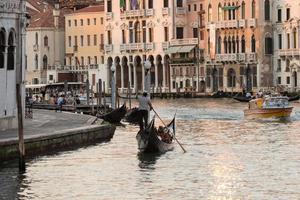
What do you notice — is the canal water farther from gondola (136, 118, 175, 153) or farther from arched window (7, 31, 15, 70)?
arched window (7, 31, 15, 70)

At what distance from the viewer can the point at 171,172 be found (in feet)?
99.6

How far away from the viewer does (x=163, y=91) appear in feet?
324

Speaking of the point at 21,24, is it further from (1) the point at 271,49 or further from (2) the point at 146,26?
(2) the point at 146,26

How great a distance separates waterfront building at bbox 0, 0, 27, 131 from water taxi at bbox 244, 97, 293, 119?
1904 centimetres

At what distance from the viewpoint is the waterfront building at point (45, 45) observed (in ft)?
354

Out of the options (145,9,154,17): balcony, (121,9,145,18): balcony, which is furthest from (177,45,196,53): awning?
(121,9,145,18): balcony

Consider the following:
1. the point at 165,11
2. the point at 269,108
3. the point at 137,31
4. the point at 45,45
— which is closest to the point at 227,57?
the point at 165,11

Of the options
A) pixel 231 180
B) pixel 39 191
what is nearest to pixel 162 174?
pixel 231 180

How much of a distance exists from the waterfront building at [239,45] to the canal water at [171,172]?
167 ft

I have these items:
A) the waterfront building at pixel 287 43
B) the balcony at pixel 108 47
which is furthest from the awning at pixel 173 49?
the waterfront building at pixel 287 43

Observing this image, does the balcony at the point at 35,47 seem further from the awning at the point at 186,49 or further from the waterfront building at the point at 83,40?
the awning at the point at 186,49

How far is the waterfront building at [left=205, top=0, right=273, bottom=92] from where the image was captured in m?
93.8

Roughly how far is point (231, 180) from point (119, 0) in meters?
78.6

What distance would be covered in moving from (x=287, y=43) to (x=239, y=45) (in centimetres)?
450
